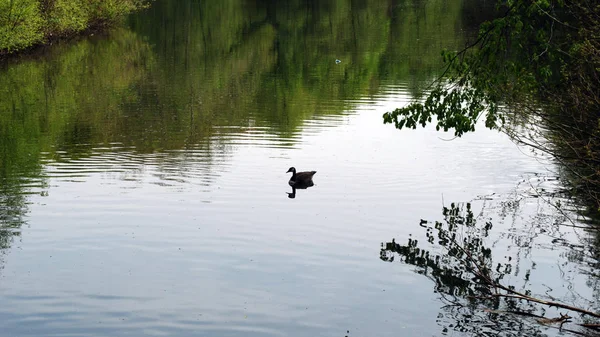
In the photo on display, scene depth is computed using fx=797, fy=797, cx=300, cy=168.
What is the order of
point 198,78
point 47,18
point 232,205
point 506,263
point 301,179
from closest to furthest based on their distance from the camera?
1. point 506,263
2. point 232,205
3. point 301,179
4. point 198,78
5. point 47,18

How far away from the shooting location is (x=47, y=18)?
7288 cm

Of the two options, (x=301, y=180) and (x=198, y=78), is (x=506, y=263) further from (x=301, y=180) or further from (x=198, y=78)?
(x=198, y=78)

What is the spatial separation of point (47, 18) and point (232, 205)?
182ft

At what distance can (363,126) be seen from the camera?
1511 inches

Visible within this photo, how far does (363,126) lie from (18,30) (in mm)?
36581

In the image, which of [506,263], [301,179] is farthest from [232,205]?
[506,263]

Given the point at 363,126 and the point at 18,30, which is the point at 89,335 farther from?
the point at 18,30

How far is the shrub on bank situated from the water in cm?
1045

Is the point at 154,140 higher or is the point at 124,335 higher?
the point at 154,140

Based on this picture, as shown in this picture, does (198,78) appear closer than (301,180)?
No

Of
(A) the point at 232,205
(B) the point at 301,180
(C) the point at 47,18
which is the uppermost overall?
(C) the point at 47,18

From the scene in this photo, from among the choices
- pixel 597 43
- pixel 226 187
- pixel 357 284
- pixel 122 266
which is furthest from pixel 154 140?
pixel 597 43

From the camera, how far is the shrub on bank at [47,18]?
204 feet

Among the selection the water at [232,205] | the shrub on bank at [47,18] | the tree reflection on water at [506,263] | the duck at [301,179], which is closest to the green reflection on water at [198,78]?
the water at [232,205]
